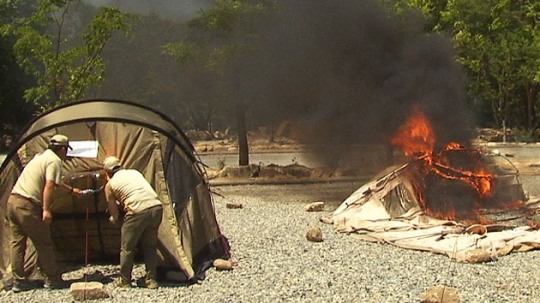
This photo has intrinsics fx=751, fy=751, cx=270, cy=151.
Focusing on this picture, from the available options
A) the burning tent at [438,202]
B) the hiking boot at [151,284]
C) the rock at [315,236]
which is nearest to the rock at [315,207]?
the burning tent at [438,202]

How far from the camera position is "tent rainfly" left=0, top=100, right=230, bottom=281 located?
9.38m

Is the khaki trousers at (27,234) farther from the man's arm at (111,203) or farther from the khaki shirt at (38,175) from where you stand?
the man's arm at (111,203)

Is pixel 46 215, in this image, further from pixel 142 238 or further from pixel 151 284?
pixel 151 284

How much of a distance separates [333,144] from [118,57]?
2969 cm

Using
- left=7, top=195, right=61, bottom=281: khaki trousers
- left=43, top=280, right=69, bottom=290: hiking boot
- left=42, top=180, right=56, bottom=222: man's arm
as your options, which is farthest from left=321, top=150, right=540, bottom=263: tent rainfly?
left=42, top=180, right=56, bottom=222: man's arm

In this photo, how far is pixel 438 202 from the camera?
13.1 meters

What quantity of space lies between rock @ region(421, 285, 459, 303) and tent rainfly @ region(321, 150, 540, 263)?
7.34 ft

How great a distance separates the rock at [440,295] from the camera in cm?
722

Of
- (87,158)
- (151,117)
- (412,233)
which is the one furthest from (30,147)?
(412,233)

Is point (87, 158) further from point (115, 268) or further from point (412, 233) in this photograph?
A: point (412, 233)

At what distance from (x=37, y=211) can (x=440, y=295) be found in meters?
4.56

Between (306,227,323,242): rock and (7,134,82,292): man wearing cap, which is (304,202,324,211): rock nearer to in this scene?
(306,227,323,242): rock

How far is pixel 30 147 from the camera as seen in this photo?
9680 millimetres

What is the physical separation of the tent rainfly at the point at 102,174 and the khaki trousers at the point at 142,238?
0.42 metres
